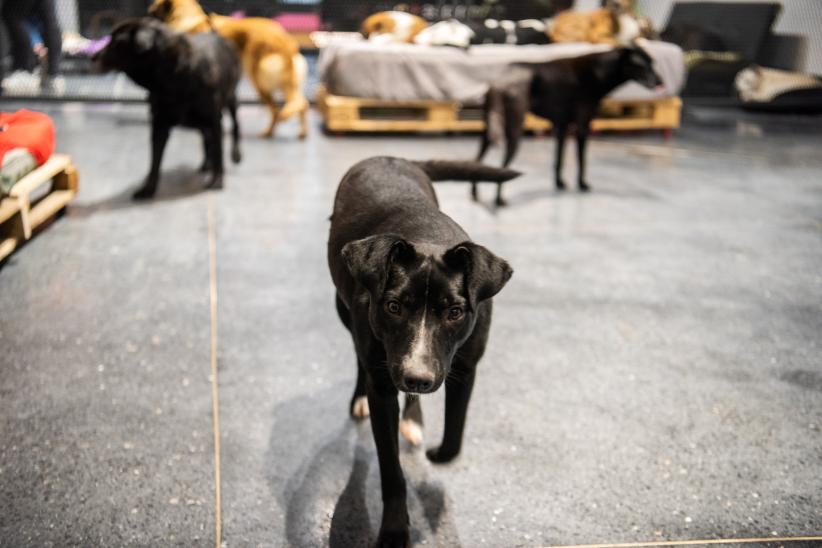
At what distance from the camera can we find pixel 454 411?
5.64 feet

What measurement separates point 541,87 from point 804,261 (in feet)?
6.10

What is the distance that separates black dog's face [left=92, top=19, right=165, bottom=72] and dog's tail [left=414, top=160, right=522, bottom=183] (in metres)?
2.38

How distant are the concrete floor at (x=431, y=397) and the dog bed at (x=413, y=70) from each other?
2190 mm

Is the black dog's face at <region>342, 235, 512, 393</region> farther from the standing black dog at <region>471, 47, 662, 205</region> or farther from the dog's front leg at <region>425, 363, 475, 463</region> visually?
the standing black dog at <region>471, 47, 662, 205</region>

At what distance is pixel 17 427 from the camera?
1.95m

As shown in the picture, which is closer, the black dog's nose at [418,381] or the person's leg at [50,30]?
the black dog's nose at [418,381]

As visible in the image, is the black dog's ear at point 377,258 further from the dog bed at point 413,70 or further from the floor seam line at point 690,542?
the dog bed at point 413,70

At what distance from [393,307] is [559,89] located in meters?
3.48

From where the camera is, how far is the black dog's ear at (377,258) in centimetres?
133

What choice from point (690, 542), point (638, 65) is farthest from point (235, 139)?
point (690, 542)

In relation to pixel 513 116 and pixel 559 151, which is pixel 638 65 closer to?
pixel 559 151

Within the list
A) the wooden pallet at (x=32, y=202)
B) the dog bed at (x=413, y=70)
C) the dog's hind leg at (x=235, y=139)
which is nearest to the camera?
the wooden pallet at (x=32, y=202)

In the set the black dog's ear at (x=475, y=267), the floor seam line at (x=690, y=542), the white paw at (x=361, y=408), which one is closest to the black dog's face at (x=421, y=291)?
the black dog's ear at (x=475, y=267)

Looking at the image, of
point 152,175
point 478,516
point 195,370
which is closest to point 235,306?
point 195,370
